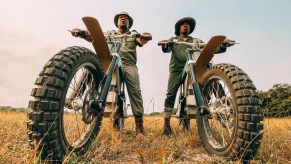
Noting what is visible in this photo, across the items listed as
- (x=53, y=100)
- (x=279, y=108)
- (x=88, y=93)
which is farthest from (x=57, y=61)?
(x=279, y=108)

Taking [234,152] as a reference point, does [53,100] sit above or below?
above

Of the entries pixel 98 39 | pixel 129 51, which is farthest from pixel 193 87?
pixel 129 51

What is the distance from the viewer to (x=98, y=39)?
308 centimetres

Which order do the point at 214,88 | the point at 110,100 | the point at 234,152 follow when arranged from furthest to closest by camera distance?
1. the point at 110,100
2. the point at 214,88
3. the point at 234,152

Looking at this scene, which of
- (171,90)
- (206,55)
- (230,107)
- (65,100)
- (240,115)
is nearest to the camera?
(65,100)

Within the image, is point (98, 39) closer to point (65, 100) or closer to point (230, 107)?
point (65, 100)

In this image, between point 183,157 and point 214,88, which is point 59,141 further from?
point 214,88

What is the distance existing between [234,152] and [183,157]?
53cm

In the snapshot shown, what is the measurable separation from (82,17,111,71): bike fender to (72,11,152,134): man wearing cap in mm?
1267

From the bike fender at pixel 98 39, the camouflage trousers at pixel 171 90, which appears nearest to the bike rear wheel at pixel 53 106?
the bike fender at pixel 98 39

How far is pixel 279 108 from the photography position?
88.8 ft

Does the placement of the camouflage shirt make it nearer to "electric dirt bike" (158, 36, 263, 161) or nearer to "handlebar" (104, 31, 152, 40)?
"handlebar" (104, 31, 152, 40)

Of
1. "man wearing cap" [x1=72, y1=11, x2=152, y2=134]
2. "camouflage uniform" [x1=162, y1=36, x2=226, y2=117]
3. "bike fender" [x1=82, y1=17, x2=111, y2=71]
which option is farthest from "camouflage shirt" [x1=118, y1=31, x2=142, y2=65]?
"bike fender" [x1=82, y1=17, x2=111, y2=71]

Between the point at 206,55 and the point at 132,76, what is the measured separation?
1.57m
